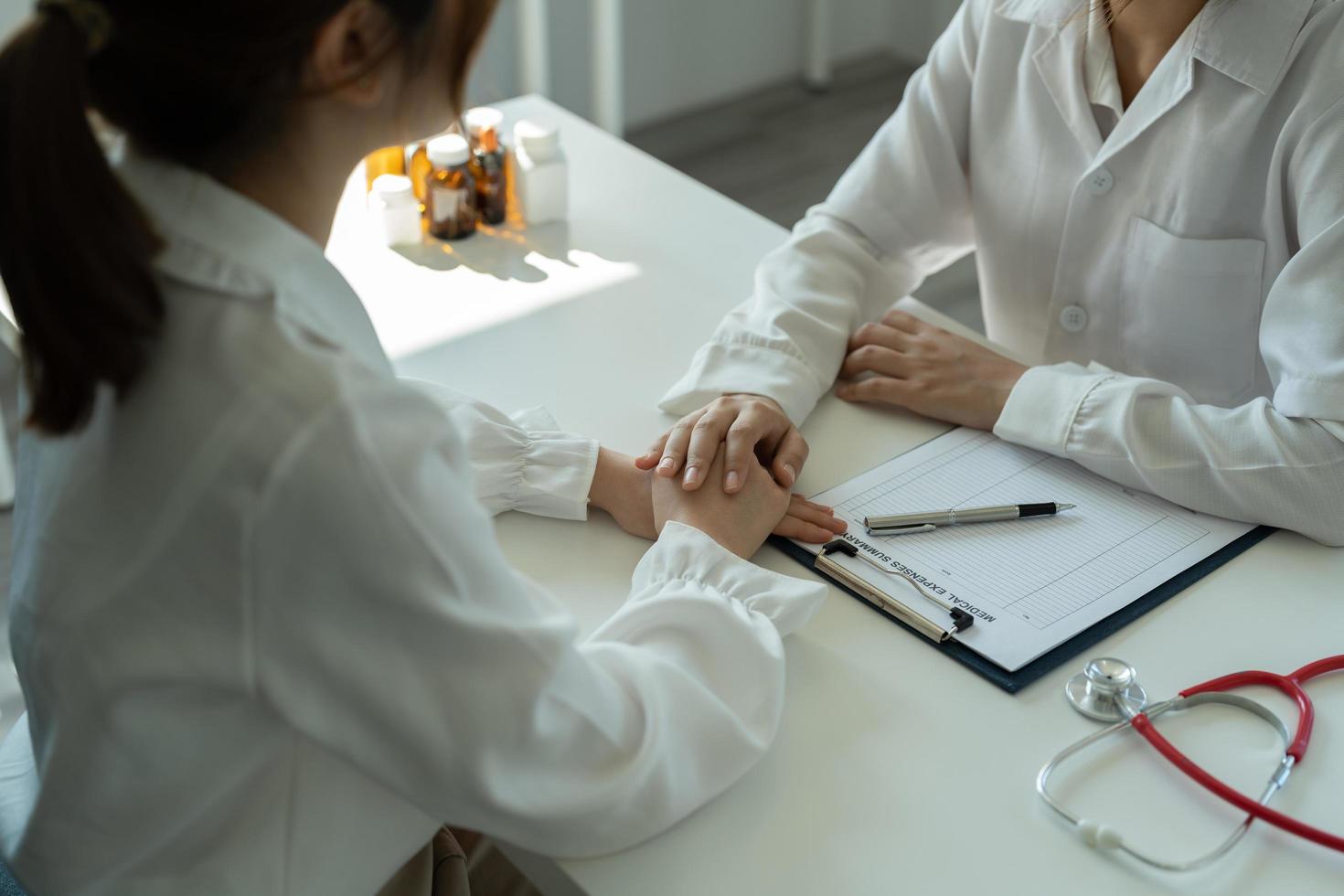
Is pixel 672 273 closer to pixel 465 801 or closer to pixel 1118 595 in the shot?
pixel 1118 595

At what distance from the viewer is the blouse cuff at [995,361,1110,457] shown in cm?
111

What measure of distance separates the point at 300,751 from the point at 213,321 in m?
0.26

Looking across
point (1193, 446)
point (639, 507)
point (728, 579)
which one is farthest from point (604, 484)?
point (1193, 446)

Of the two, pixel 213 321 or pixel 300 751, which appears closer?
pixel 213 321

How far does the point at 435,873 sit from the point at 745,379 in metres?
0.51

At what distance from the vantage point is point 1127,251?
1.29 m

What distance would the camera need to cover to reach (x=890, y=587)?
3.19ft

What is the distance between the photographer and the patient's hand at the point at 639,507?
103 centimetres

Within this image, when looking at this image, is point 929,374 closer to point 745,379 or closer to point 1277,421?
point 745,379

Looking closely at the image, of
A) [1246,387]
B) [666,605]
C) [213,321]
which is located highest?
[213,321]

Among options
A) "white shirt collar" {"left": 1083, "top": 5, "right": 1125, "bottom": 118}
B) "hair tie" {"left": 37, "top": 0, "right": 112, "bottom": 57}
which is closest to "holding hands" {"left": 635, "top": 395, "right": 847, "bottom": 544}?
"white shirt collar" {"left": 1083, "top": 5, "right": 1125, "bottom": 118}

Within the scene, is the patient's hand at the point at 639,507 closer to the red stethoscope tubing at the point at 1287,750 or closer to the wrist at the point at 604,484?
the wrist at the point at 604,484

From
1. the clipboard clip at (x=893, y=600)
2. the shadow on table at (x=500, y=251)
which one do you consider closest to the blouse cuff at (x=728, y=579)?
the clipboard clip at (x=893, y=600)

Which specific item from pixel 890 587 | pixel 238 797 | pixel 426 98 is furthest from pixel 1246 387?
pixel 238 797
